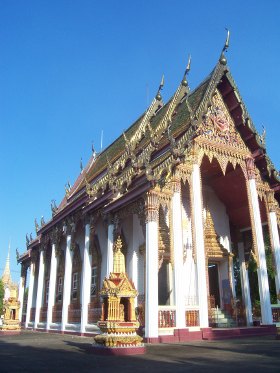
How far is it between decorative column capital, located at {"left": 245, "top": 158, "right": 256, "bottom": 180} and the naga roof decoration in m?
0.40

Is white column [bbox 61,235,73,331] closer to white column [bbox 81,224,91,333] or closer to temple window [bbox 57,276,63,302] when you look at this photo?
white column [bbox 81,224,91,333]

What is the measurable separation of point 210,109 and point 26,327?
552 inches

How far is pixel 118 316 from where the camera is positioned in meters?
7.40

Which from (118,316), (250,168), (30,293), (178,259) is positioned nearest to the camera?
(118,316)

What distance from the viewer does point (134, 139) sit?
15.9 m

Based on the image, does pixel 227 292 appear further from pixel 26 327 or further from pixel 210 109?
pixel 26 327

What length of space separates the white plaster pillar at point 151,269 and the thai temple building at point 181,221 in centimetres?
2

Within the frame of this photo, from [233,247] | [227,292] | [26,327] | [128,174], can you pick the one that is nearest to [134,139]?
[128,174]

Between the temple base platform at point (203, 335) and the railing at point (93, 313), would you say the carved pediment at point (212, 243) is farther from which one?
the railing at point (93, 313)

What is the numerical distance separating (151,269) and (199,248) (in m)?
1.63

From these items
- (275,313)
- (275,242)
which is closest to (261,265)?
(275,242)

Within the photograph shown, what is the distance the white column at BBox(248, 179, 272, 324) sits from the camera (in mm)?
11078

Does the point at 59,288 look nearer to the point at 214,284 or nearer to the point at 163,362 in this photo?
the point at 214,284

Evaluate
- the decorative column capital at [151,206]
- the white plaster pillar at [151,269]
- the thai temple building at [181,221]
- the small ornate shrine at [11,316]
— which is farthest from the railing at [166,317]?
the small ornate shrine at [11,316]
